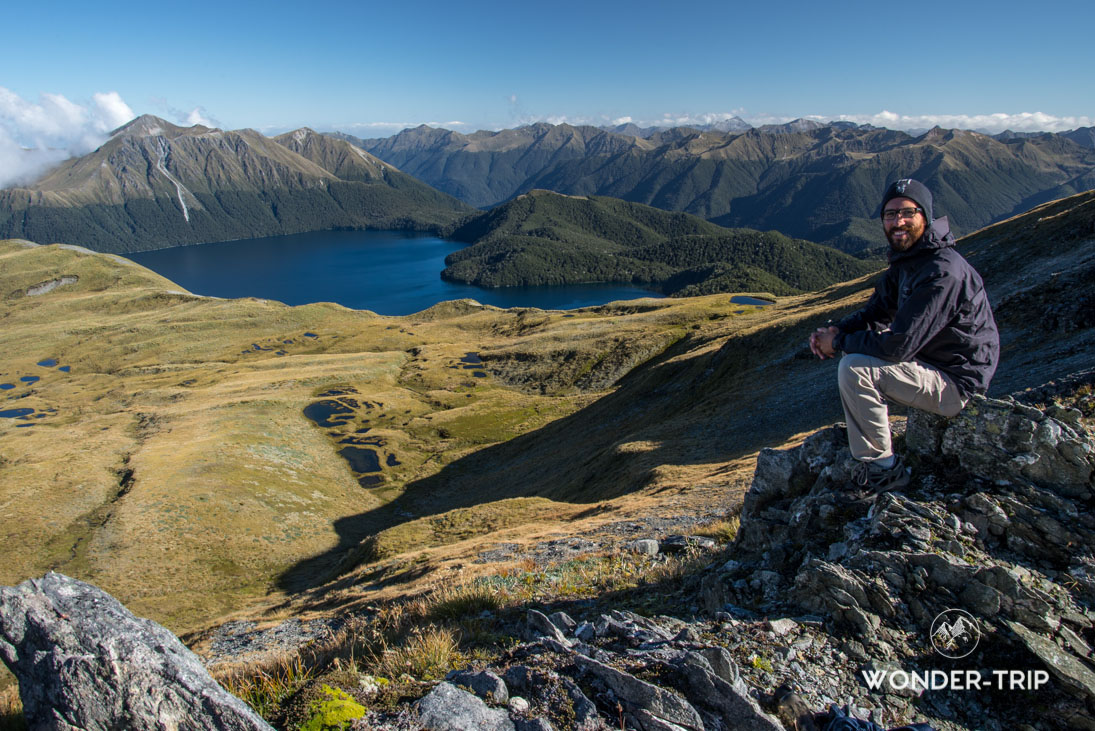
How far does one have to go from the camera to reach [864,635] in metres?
6.84

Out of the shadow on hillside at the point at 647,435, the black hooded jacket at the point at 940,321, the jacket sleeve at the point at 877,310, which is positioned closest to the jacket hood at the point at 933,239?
the black hooded jacket at the point at 940,321

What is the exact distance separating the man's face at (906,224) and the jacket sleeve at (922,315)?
73cm

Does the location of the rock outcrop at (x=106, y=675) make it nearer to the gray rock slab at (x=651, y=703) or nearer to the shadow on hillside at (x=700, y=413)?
the gray rock slab at (x=651, y=703)

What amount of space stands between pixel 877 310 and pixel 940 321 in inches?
70.9

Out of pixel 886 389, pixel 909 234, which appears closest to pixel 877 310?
pixel 909 234

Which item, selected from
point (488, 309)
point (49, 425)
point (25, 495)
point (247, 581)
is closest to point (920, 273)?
point (247, 581)

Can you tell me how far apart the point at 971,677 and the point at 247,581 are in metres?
49.3

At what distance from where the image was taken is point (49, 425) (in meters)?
82.9

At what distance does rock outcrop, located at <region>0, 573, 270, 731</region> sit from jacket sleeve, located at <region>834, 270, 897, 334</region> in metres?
10.6

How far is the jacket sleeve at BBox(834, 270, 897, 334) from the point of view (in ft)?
28.7

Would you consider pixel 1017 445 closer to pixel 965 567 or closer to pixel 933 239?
pixel 965 567

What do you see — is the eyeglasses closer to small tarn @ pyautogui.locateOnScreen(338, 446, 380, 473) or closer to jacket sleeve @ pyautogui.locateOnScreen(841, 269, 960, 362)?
jacket sleeve @ pyautogui.locateOnScreen(841, 269, 960, 362)

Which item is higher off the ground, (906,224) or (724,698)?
(906,224)

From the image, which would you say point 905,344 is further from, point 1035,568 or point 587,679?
point 587,679
